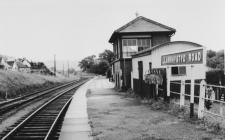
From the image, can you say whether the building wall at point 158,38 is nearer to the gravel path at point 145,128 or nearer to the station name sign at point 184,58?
the station name sign at point 184,58

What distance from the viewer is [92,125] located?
1054 centimetres

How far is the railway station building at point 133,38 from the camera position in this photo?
96.0 feet

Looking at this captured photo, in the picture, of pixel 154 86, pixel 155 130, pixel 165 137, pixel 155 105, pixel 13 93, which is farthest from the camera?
pixel 13 93

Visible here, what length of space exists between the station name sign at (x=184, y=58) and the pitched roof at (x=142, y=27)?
56.0 ft

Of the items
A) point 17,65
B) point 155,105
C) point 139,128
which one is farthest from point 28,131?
point 17,65

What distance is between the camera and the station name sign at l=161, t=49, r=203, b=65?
939 centimetres

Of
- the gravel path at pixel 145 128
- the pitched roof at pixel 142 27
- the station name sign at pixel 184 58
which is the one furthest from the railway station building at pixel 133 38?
the gravel path at pixel 145 128

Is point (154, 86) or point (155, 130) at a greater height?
point (154, 86)

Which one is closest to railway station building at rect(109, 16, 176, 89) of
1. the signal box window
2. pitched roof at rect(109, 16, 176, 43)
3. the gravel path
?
pitched roof at rect(109, 16, 176, 43)

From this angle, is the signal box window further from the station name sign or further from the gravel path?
the gravel path

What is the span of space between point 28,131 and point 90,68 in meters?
129

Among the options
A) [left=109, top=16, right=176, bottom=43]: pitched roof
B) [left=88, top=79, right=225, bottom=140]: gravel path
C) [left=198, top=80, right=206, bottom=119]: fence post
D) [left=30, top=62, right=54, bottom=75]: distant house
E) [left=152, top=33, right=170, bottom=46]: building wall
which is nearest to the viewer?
[left=88, top=79, right=225, bottom=140]: gravel path

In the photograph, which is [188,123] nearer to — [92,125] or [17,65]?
[92,125]

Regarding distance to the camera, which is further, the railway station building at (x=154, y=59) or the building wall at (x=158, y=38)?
the building wall at (x=158, y=38)
